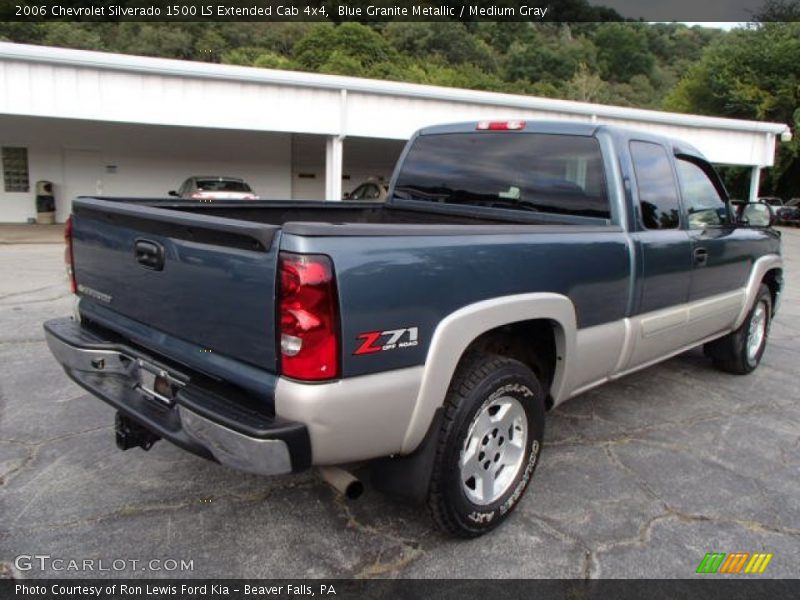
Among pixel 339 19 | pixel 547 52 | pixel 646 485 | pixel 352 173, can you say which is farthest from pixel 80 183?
pixel 547 52

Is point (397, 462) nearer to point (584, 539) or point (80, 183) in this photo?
point (584, 539)

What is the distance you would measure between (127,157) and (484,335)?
19.6 m

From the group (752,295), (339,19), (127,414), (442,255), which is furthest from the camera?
(339,19)

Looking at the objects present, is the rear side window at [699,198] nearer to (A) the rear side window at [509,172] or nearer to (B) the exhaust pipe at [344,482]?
(A) the rear side window at [509,172]

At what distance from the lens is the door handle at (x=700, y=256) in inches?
161

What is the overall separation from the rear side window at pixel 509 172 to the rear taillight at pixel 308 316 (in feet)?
6.61

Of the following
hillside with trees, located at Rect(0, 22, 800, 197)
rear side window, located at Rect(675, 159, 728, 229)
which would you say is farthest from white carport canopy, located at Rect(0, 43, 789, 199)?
hillside with trees, located at Rect(0, 22, 800, 197)

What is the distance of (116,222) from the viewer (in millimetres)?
2809

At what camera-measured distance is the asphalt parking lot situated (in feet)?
8.71

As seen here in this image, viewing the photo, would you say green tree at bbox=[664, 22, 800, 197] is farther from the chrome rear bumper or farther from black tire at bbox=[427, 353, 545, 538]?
the chrome rear bumper

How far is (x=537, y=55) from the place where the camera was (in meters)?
69.6

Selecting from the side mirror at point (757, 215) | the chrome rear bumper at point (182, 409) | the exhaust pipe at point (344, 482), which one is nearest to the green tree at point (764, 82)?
the side mirror at point (757, 215)

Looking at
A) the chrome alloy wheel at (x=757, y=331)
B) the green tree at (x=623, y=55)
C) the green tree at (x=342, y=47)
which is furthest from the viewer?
the green tree at (x=623, y=55)

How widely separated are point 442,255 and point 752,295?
378cm
